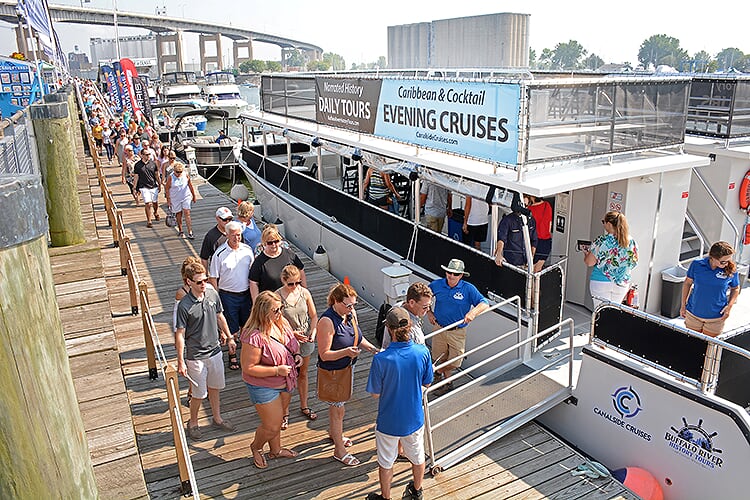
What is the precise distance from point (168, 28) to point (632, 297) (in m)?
139

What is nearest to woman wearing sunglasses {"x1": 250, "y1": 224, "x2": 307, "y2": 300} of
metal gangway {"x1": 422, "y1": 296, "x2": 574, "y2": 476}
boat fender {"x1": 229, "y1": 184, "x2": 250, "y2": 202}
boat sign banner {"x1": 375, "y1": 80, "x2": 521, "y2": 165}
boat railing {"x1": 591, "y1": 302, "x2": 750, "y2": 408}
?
metal gangway {"x1": 422, "y1": 296, "x2": 574, "y2": 476}

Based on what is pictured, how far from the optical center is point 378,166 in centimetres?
947

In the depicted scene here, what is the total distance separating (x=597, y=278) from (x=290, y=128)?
24.0 feet

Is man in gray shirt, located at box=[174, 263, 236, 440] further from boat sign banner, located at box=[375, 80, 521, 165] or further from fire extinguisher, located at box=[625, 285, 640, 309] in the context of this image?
fire extinguisher, located at box=[625, 285, 640, 309]

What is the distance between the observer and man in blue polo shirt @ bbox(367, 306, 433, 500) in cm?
475

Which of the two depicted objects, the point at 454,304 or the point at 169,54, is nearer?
the point at 454,304

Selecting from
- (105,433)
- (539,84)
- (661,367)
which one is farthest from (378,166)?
(105,433)

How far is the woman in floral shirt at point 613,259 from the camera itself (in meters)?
6.73

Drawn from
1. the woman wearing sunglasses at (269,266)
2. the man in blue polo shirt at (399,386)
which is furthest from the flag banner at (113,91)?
the man in blue polo shirt at (399,386)

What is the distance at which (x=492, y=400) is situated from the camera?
6.73 metres

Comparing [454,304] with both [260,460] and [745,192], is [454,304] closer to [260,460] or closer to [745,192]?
[260,460]

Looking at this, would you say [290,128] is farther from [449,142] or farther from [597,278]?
[597,278]

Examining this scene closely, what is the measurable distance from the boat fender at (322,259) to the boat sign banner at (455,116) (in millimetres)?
3245

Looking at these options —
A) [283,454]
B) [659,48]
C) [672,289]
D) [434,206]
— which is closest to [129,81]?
[434,206]
